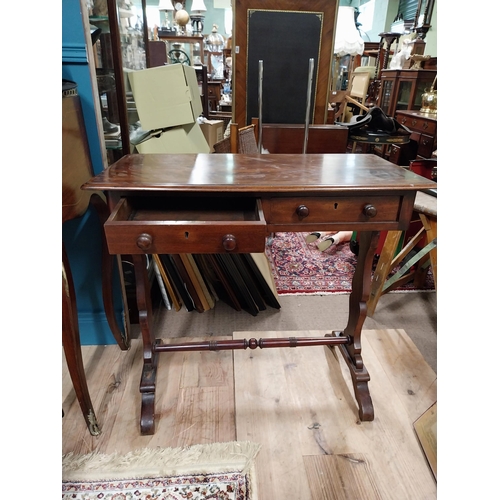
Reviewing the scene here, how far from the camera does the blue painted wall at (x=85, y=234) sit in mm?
1214

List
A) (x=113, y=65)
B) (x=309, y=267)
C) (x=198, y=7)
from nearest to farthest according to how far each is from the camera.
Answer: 1. (x=113, y=65)
2. (x=309, y=267)
3. (x=198, y=7)

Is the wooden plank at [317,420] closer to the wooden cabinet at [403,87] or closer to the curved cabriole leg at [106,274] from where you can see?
the curved cabriole leg at [106,274]

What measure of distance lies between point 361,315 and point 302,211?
54 centimetres

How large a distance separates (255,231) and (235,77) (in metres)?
2.50

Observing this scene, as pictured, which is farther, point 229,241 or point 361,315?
point 361,315

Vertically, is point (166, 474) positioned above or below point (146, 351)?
below

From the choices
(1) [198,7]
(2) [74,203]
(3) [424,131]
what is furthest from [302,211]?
(1) [198,7]

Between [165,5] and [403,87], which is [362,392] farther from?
[165,5]

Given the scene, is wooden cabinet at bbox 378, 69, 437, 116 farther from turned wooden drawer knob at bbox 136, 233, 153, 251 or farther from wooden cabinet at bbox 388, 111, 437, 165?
turned wooden drawer knob at bbox 136, 233, 153, 251

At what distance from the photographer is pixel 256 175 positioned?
112 centimetres

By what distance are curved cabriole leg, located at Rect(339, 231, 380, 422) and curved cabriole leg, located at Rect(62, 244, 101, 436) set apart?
0.95 m

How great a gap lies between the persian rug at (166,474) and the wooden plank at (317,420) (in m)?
0.06

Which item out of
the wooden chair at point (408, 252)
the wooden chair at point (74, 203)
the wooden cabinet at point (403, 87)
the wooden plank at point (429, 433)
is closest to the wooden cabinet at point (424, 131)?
the wooden cabinet at point (403, 87)

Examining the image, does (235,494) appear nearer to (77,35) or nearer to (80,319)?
(80,319)
